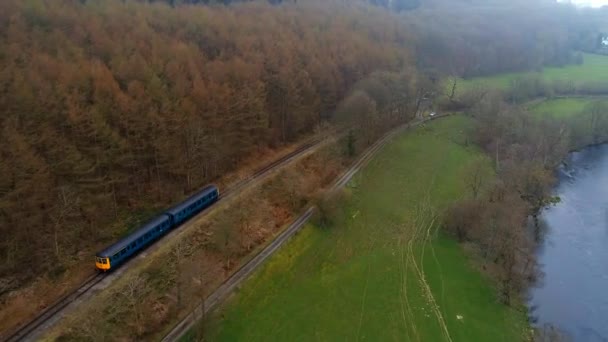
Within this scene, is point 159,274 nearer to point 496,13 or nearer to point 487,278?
point 487,278

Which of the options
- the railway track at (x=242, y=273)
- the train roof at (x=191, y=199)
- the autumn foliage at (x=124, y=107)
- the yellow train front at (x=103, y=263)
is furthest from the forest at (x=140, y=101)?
the railway track at (x=242, y=273)

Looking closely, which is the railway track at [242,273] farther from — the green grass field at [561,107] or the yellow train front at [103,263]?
the green grass field at [561,107]

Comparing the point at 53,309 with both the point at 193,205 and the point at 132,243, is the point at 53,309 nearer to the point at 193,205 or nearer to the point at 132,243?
the point at 132,243

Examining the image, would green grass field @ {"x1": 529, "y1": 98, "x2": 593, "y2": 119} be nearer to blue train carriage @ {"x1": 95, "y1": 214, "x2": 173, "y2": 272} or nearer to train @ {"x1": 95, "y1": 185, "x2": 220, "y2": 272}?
train @ {"x1": 95, "y1": 185, "x2": 220, "y2": 272}

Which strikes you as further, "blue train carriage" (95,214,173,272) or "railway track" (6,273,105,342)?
"blue train carriage" (95,214,173,272)

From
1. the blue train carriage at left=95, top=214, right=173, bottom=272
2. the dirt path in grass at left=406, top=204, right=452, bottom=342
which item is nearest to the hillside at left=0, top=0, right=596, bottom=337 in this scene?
the blue train carriage at left=95, top=214, right=173, bottom=272

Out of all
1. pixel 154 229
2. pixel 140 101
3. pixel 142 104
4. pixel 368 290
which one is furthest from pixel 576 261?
pixel 140 101
